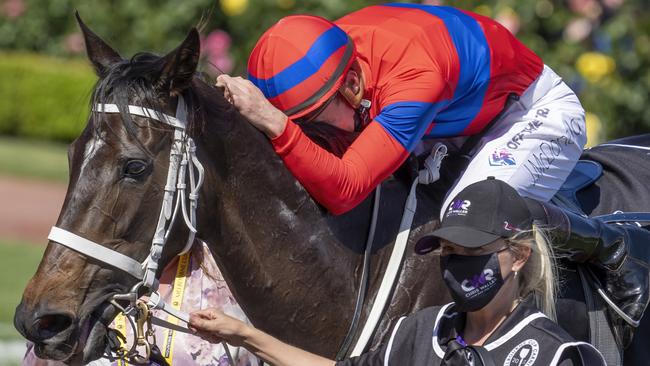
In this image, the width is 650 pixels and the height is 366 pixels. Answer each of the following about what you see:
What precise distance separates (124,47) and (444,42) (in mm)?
14492

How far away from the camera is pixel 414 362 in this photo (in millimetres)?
3195

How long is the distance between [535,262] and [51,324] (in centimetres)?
138

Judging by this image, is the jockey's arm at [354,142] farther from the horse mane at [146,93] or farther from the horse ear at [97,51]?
the horse ear at [97,51]

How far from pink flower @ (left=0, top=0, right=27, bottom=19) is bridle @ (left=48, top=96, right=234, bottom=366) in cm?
1924

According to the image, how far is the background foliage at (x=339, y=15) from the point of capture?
1355cm

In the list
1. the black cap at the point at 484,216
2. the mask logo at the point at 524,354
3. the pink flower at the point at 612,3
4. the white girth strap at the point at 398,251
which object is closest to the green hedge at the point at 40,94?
the pink flower at the point at 612,3

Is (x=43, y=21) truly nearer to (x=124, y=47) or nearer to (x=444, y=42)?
(x=124, y=47)

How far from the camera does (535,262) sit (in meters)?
3.13

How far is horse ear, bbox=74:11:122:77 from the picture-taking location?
3.54 m

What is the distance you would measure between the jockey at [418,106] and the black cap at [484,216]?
25cm

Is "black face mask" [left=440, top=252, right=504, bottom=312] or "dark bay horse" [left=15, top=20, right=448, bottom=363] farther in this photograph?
"dark bay horse" [left=15, top=20, right=448, bottom=363]

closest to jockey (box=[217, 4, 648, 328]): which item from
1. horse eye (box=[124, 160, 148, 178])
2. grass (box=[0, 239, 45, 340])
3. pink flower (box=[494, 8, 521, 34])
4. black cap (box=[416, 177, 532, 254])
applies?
black cap (box=[416, 177, 532, 254])

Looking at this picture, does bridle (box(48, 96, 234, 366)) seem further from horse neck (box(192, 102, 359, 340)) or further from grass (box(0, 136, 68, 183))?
grass (box(0, 136, 68, 183))

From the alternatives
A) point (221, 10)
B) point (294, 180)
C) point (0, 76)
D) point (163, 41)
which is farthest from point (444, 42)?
point (0, 76)
